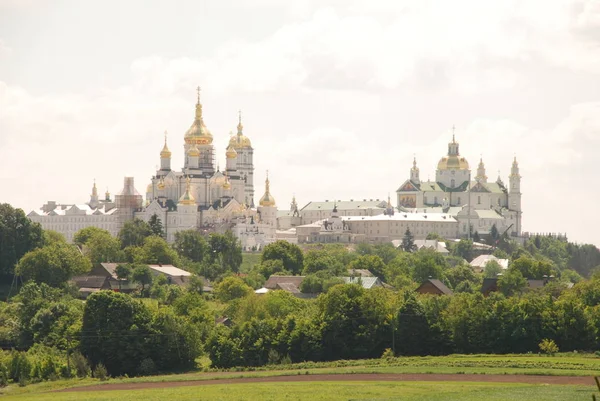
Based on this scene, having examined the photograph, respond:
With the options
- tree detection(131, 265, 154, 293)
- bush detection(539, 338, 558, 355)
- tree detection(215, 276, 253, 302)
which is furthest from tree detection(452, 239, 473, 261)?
bush detection(539, 338, 558, 355)

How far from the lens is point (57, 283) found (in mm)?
111562

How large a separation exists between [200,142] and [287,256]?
53303 millimetres

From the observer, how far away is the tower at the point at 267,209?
189250 millimetres

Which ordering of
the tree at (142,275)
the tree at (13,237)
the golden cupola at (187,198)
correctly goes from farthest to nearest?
the golden cupola at (187,198) < the tree at (142,275) < the tree at (13,237)

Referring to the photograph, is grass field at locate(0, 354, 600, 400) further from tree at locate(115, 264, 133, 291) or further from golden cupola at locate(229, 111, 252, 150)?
golden cupola at locate(229, 111, 252, 150)

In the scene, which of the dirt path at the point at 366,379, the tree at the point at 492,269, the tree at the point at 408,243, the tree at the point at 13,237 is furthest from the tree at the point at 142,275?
the tree at the point at 408,243

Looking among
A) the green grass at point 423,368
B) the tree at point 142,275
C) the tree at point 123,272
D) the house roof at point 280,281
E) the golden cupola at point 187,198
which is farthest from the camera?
the golden cupola at point 187,198

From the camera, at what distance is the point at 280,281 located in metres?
118

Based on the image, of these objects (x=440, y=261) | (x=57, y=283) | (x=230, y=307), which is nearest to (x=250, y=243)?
(x=440, y=261)

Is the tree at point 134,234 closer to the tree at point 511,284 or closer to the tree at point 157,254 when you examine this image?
the tree at point 157,254

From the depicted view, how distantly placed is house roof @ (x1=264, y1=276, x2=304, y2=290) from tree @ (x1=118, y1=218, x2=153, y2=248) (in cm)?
3190

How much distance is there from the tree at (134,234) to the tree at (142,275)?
30163 mm

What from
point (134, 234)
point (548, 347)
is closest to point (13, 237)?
point (134, 234)

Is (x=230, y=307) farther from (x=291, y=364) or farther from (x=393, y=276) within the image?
(x=393, y=276)
